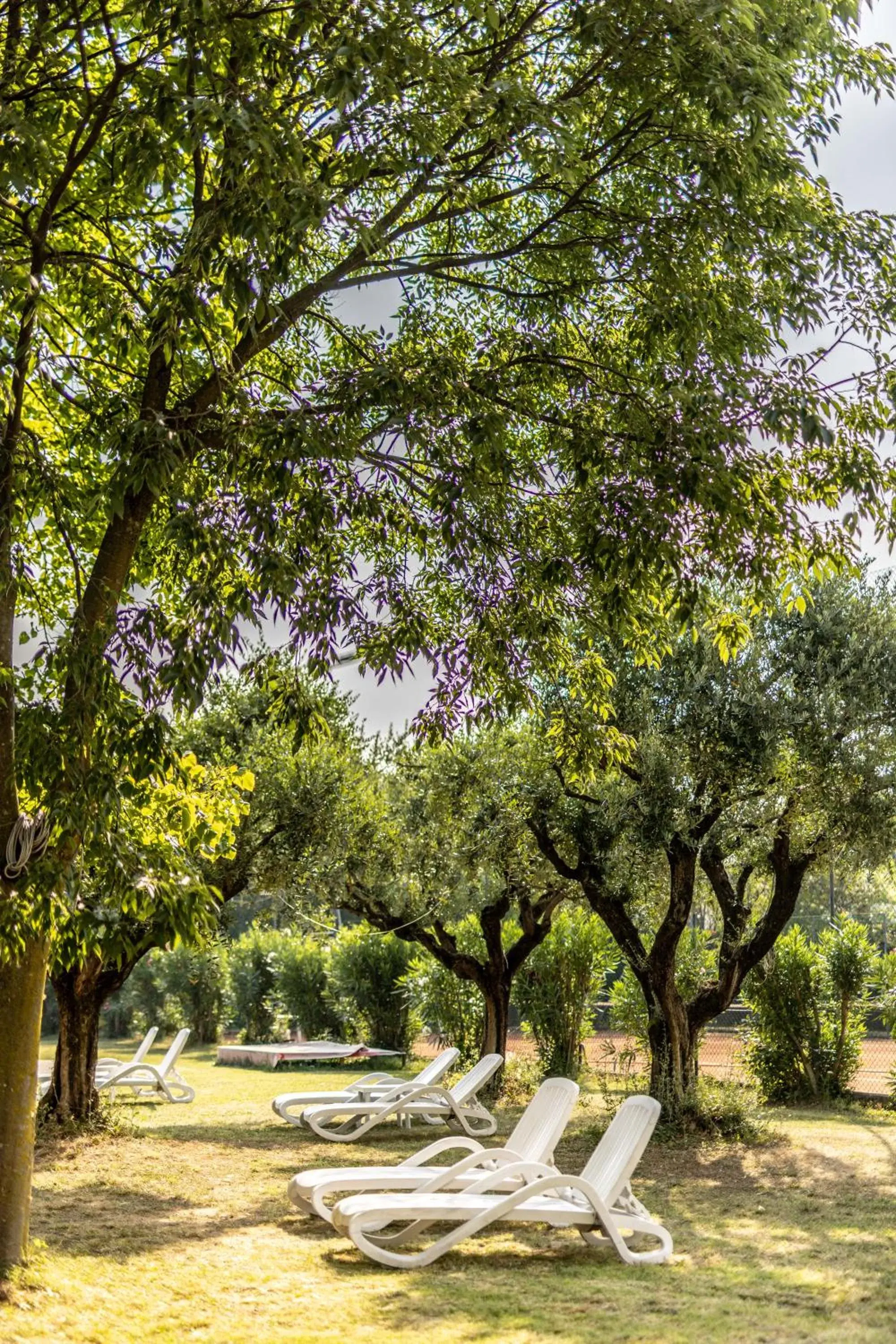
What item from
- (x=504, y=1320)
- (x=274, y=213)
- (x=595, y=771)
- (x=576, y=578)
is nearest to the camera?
(x=274, y=213)

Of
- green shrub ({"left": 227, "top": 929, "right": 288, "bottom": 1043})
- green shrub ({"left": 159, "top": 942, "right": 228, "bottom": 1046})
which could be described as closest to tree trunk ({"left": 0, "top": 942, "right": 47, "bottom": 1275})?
green shrub ({"left": 227, "top": 929, "right": 288, "bottom": 1043})

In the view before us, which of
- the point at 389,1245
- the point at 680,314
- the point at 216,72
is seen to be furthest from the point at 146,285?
the point at 389,1245

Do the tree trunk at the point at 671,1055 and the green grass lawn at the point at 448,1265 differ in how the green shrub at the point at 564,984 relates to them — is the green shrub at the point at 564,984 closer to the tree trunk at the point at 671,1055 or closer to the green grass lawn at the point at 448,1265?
the tree trunk at the point at 671,1055

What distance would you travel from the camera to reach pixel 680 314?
6984 millimetres

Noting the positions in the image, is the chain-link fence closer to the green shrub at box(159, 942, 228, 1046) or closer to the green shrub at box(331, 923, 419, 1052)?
the green shrub at box(331, 923, 419, 1052)

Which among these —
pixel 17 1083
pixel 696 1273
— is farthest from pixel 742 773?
pixel 17 1083

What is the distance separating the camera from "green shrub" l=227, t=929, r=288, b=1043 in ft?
93.8

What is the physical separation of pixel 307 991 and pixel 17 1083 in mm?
21301

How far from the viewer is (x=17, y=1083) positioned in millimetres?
6367

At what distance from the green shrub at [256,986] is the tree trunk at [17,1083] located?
72.6ft

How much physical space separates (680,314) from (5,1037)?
5.52 m

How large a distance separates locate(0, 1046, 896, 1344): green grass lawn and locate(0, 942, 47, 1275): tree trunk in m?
0.32

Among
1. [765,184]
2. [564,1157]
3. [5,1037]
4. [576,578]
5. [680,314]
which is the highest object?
[765,184]

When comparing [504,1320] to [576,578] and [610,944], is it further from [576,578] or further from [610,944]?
[610,944]
